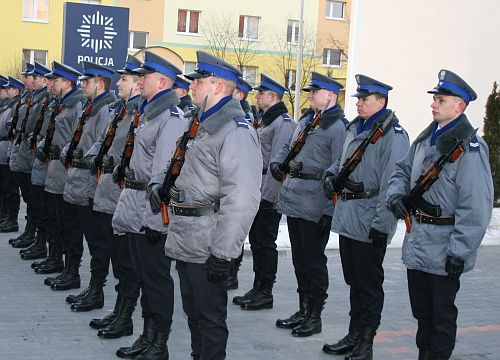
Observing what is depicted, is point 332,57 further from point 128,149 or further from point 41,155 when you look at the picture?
point 128,149

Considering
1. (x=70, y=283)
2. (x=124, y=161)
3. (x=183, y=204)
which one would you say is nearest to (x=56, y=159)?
(x=70, y=283)

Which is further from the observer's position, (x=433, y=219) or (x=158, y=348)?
(x=158, y=348)

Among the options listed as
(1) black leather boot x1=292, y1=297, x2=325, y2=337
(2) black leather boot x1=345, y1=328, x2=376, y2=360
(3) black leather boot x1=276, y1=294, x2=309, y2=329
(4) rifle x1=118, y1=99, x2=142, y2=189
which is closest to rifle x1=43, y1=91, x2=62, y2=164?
(4) rifle x1=118, y1=99, x2=142, y2=189

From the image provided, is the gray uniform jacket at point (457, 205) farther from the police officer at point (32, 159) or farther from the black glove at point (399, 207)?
the police officer at point (32, 159)

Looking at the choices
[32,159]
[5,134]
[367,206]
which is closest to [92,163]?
[367,206]

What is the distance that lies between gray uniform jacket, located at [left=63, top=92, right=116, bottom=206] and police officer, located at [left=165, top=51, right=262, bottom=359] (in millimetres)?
2623

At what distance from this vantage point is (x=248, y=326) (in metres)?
7.20

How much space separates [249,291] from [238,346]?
69.5 inches

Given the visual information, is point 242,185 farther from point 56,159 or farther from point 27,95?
point 27,95

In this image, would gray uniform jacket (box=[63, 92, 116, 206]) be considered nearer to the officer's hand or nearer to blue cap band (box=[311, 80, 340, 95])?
the officer's hand

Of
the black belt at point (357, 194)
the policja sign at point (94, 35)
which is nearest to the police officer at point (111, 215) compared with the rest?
the black belt at point (357, 194)

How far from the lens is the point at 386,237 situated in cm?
592

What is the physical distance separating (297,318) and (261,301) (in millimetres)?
798

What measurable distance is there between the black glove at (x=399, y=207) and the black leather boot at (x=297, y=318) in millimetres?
1863
